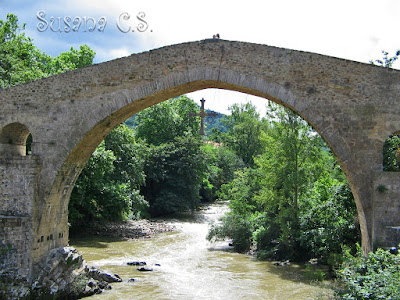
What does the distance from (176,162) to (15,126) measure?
15225mm

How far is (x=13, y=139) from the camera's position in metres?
10.4

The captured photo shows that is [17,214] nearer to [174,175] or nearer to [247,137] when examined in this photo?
[174,175]

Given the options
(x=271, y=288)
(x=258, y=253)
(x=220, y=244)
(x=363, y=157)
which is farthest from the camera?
(x=220, y=244)

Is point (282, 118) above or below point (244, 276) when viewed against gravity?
above

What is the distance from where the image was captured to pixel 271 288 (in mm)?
10672

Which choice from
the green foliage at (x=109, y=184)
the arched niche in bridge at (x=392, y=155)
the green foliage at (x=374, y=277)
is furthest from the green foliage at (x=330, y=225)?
the green foliage at (x=109, y=184)

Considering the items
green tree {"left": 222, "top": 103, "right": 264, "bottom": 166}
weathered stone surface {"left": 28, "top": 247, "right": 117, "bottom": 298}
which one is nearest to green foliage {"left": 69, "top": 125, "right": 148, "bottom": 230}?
weathered stone surface {"left": 28, "top": 247, "right": 117, "bottom": 298}

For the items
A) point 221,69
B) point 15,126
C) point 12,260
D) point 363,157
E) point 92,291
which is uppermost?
point 221,69

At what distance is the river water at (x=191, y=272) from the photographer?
1003 centimetres

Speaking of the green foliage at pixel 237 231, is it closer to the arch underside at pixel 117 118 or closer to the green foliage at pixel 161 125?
the arch underside at pixel 117 118

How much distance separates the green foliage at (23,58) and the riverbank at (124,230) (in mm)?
6597

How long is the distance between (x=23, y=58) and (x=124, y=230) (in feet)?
28.8

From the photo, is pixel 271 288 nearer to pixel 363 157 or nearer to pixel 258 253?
pixel 258 253

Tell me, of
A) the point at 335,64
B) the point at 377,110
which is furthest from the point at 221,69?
the point at 377,110
